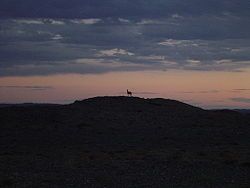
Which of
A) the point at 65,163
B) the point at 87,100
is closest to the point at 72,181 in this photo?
the point at 65,163

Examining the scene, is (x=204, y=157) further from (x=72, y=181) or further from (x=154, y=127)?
(x=154, y=127)

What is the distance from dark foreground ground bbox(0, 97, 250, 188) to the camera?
78.8 feet

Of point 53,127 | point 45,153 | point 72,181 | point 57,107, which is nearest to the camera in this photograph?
point 72,181

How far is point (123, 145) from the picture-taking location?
3956 cm

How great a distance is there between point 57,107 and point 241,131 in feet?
57.8

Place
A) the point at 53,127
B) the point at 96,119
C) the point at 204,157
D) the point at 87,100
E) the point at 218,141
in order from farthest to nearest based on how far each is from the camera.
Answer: the point at 87,100 < the point at 96,119 < the point at 53,127 < the point at 218,141 < the point at 204,157

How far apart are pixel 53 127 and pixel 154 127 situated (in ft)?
27.2

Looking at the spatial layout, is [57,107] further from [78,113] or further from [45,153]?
[45,153]

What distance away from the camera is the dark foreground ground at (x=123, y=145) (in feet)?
78.8

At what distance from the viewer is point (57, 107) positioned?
186 feet

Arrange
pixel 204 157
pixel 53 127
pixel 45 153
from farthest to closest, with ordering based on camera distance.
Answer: pixel 53 127 → pixel 45 153 → pixel 204 157

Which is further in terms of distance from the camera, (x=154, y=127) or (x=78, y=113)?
(x=78, y=113)

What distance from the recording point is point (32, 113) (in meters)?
52.8

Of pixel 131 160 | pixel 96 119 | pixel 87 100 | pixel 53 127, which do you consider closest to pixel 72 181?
pixel 131 160
